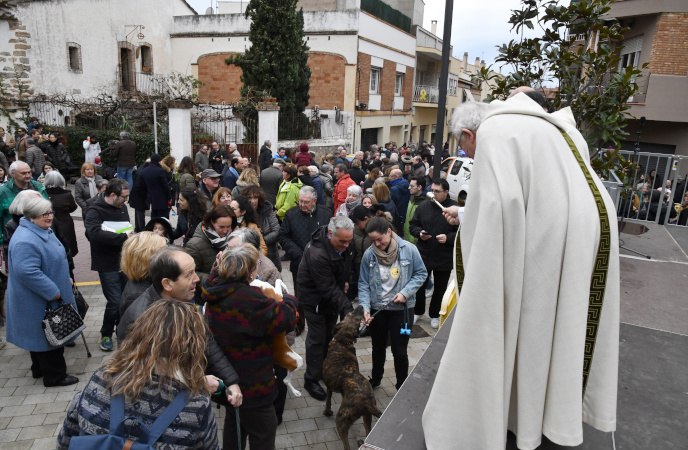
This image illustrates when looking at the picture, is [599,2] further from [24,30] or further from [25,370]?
[24,30]

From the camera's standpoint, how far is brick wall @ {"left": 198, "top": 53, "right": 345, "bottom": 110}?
883 inches

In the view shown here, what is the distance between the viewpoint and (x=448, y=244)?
604 cm

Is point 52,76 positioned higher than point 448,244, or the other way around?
point 52,76

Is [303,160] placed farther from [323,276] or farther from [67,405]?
[67,405]

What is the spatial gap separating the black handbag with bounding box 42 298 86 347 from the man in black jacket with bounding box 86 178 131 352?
73 centimetres

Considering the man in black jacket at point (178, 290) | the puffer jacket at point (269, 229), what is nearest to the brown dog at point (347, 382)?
the man in black jacket at point (178, 290)

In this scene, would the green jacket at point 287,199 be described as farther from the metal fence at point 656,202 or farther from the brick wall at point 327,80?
the brick wall at point 327,80

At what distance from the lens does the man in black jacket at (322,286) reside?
4512 mm

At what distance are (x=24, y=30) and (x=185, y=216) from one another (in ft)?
50.0

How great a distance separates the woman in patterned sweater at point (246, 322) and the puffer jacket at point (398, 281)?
4.93 ft

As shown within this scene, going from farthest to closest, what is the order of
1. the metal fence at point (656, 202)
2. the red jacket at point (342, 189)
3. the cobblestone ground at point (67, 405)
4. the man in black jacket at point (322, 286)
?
the red jacket at point (342, 189) → the metal fence at point (656, 202) → the man in black jacket at point (322, 286) → the cobblestone ground at point (67, 405)

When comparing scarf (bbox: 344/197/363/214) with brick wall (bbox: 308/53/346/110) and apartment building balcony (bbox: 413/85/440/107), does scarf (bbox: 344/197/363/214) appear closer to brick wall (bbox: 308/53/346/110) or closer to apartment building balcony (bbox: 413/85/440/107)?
brick wall (bbox: 308/53/346/110)

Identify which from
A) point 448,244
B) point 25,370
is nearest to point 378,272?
point 448,244

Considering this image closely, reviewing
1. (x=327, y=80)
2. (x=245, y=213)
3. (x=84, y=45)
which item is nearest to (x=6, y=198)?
(x=245, y=213)
